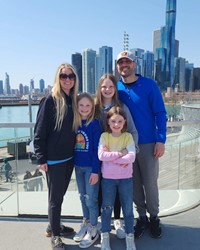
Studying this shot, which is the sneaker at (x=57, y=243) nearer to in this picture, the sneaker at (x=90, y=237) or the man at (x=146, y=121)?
the sneaker at (x=90, y=237)

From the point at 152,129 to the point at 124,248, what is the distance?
1148 millimetres

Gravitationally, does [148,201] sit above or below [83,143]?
below

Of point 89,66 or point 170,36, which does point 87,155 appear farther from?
point 170,36

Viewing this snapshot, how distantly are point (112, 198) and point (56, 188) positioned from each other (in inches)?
20.8

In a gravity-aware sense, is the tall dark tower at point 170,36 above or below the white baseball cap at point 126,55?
above

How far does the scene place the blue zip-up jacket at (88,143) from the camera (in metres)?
2.38

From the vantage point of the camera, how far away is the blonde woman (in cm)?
234

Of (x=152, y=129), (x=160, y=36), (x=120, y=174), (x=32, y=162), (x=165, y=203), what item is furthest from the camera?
(x=160, y=36)

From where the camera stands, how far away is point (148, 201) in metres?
2.66

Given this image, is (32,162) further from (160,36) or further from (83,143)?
(160,36)

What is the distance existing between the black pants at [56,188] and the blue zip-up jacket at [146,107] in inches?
30.4

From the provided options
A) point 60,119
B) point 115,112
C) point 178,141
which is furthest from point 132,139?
point 178,141

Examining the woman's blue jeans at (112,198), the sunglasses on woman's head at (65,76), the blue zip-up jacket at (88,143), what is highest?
the sunglasses on woman's head at (65,76)

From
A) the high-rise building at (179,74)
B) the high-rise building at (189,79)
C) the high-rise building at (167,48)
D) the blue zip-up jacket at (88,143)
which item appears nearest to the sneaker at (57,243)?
the blue zip-up jacket at (88,143)
